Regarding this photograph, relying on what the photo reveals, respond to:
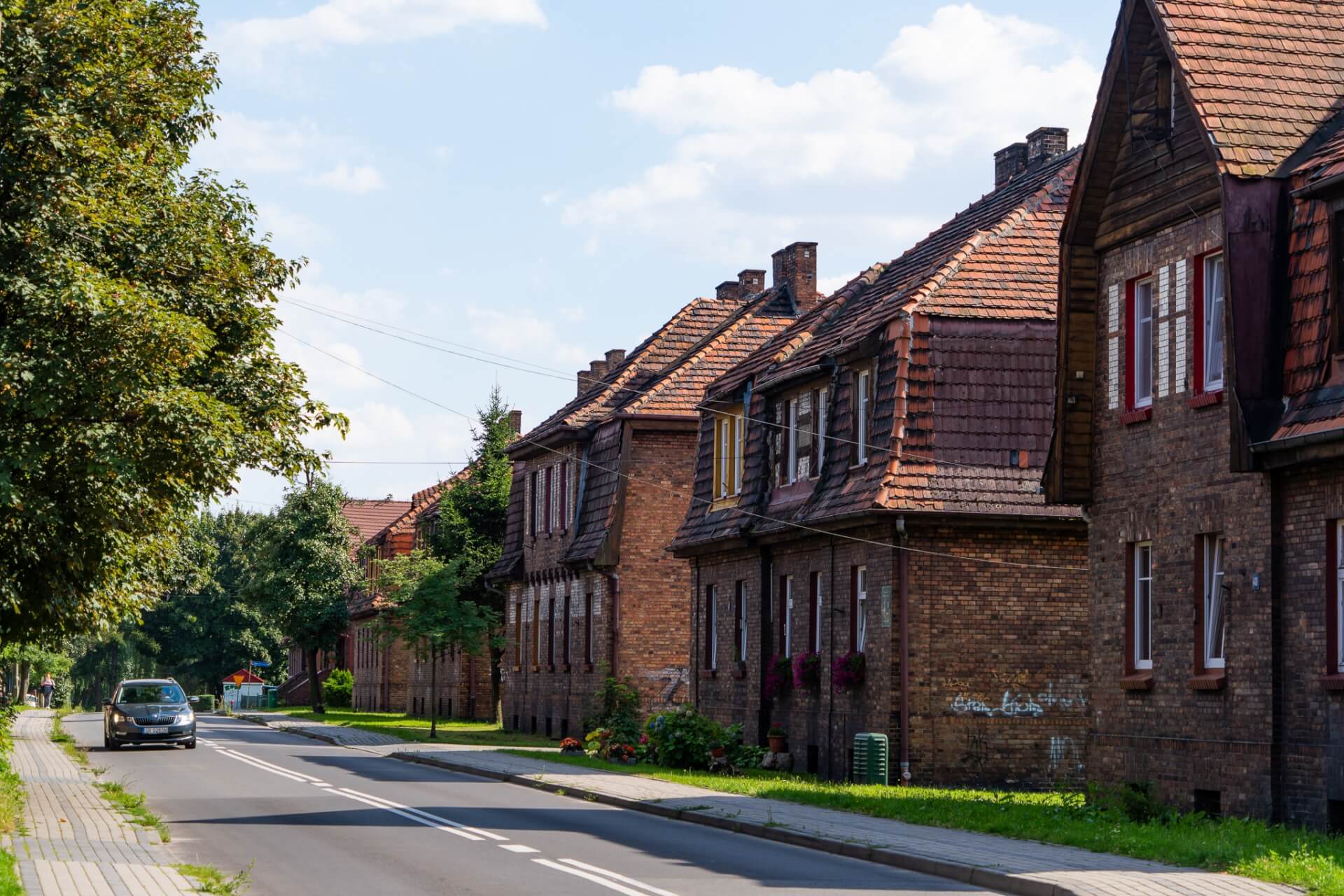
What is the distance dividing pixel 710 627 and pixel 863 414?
9.47m

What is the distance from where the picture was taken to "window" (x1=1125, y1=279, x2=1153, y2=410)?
864 inches

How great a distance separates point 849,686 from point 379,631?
22.6m

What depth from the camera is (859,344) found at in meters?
29.4

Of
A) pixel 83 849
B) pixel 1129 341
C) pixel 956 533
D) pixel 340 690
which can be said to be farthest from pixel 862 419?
pixel 340 690

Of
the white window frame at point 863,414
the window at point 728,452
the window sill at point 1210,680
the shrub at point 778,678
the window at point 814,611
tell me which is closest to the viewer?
the window sill at point 1210,680

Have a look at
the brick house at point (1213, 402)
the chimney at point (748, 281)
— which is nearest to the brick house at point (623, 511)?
the chimney at point (748, 281)

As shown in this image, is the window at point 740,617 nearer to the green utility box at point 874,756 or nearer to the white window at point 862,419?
the white window at point 862,419

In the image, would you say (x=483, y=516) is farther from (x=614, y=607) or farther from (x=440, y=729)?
(x=614, y=607)

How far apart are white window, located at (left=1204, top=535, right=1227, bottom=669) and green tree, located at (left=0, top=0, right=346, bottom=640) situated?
35.0 feet

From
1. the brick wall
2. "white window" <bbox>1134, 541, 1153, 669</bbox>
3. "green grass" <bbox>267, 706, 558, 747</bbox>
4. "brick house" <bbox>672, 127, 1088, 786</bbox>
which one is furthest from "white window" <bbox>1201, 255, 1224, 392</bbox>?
"green grass" <bbox>267, 706, 558, 747</bbox>

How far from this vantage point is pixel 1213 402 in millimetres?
19922

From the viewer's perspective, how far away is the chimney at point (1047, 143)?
115 feet

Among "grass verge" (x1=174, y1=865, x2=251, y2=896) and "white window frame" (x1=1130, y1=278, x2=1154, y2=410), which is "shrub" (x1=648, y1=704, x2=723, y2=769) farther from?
"grass verge" (x1=174, y1=865, x2=251, y2=896)

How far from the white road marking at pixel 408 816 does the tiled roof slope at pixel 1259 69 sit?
11113 mm
